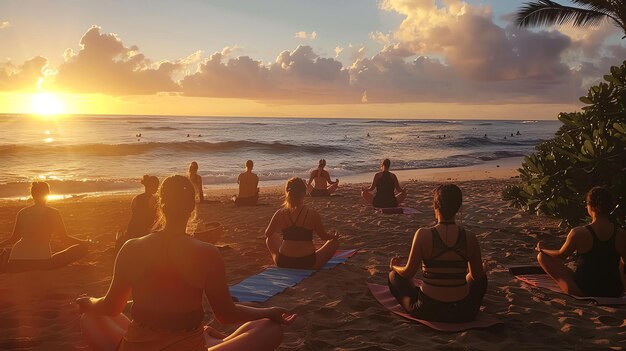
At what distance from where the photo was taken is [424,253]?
474 cm

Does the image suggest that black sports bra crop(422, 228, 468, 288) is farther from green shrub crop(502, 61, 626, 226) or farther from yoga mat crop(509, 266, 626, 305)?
green shrub crop(502, 61, 626, 226)

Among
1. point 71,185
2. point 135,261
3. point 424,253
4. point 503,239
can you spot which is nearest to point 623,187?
point 503,239

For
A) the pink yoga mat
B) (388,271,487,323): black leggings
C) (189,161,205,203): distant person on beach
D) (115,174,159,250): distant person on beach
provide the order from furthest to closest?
(189,161,205,203): distant person on beach
(115,174,159,250): distant person on beach
the pink yoga mat
(388,271,487,323): black leggings

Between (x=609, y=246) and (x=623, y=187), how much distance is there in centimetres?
291

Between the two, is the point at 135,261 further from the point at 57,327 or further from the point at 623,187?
the point at 623,187

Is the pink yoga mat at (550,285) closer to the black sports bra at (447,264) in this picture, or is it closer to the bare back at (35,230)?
the black sports bra at (447,264)

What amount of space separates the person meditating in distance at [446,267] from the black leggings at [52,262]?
511cm

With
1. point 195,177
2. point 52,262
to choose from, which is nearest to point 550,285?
point 52,262

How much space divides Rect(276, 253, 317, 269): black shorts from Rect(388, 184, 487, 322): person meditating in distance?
213 cm

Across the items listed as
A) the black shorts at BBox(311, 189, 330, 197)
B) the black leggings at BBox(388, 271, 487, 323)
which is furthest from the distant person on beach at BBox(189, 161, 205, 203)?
the black leggings at BBox(388, 271, 487, 323)

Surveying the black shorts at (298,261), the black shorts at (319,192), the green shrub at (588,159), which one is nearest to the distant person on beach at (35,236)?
the black shorts at (298,261)

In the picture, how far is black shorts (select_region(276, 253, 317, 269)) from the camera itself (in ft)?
23.6

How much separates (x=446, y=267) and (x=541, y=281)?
8.91 ft

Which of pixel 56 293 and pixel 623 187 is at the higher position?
pixel 623 187
